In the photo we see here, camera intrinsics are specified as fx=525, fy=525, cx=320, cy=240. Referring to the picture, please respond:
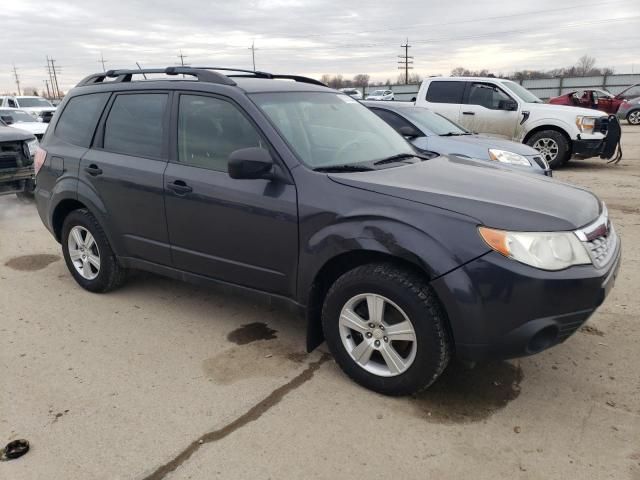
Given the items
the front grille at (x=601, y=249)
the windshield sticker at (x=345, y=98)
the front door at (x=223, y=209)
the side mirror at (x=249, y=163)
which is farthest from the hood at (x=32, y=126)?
the front grille at (x=601, y=249)

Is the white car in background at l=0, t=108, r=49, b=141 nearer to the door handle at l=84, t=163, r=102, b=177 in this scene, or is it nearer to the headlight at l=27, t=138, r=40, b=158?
the headlight at l=27, t=138, r=40, b=158

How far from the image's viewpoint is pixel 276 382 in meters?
3.23

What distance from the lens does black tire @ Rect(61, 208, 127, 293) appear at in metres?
4.42

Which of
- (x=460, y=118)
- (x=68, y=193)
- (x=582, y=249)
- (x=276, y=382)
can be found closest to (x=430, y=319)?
(x=582, y=249)

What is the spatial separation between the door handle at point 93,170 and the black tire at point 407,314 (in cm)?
230

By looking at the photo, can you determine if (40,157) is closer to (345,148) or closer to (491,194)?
(345,148)

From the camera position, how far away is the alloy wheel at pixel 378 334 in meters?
2.91

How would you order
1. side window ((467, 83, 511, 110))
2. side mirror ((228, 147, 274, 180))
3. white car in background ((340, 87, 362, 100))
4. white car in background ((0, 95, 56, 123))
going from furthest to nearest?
1. white car in background ((0, 95, 56, 123))
2. side window ((467, 83, 511, 110))
3. white car in background ((340, 87, 362, 100))
4. side mirror ((228, 147, 274, 180))

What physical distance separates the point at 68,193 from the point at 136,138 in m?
0.93

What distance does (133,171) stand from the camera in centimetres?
397

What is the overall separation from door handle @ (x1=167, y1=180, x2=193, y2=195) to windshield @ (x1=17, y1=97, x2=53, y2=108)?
21722mm

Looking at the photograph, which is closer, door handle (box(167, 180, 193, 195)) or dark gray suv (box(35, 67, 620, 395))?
dark gray suv (box(35, 67, 620, 395))

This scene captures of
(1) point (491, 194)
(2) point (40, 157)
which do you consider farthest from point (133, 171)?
(1) point (491, 194)

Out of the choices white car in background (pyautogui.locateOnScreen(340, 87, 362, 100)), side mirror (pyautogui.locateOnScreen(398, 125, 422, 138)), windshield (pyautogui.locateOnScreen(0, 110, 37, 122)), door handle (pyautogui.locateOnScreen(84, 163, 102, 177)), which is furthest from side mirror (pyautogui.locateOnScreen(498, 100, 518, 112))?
windshield (pyautogui.locateOnScreen(0, 110, 37, 122))
